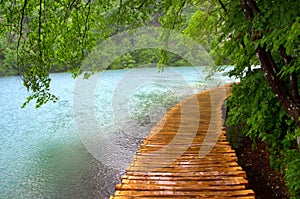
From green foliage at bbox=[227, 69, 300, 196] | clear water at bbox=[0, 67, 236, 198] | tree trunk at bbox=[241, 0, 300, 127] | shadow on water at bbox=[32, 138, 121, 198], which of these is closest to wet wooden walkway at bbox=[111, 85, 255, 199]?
green foliage at bbox=[227, 69, 300, 196]

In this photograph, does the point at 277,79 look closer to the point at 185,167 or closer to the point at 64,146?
the point at 185,167

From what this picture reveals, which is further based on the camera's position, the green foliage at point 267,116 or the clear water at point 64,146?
the clear water at point 64,146

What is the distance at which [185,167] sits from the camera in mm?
4098

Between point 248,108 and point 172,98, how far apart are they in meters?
12.1

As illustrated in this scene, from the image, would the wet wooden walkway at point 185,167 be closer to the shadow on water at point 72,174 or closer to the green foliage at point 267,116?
the green foliage at point 267,116

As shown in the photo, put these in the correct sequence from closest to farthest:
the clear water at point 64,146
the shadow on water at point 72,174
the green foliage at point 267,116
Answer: the green foliage at point 267,116
the shadow on water at point 72,174
the clear water at point 64,146

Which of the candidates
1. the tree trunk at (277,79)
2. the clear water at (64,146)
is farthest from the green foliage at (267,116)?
the clear water at (64,146)

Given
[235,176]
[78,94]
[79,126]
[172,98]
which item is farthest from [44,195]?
[78,94]

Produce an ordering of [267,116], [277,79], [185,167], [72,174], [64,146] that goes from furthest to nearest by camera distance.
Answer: [64,146], [72,174], [185,167], [267,116], [277,79]

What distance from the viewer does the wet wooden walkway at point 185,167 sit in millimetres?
3377

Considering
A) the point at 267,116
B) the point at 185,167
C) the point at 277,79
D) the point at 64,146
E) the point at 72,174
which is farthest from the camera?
the point at 64,146

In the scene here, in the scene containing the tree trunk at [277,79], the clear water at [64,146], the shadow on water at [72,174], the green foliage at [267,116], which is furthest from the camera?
the clear water at [64,146]

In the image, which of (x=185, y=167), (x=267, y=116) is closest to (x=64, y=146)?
(x=185, y=167)

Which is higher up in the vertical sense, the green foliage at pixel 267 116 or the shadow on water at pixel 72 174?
the green foliage at pixel 267 116
